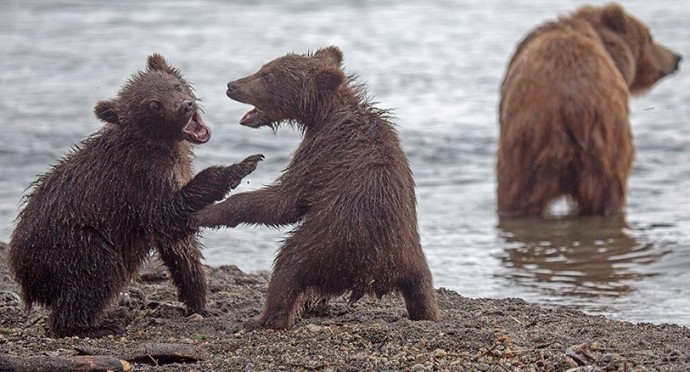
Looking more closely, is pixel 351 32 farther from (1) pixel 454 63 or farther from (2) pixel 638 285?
(2) pixel 638 285

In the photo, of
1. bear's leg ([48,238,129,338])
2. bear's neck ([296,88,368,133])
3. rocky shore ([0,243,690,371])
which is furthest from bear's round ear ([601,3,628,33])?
bear's leg ([48,238,129,338])

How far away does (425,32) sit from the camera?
2166 centimetres

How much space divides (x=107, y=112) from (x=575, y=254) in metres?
4.31

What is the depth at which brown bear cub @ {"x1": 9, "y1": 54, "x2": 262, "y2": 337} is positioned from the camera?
6.62m

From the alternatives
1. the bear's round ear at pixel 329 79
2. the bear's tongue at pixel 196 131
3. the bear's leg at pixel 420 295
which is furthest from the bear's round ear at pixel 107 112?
the bear's leg at pixel 420 295

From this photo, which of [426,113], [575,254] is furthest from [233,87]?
[426,113]

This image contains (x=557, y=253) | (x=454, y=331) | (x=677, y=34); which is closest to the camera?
(x=454, y=331)

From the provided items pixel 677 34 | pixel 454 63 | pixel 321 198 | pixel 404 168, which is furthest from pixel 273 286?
pixel 677 34

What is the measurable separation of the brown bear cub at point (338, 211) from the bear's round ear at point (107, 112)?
2.56ft

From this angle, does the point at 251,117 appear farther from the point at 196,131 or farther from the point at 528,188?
the point at 528,188

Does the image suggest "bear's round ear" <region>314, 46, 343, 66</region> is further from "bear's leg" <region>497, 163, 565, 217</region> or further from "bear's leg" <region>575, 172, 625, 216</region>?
"bear's leg" <region>575, 172, 625, 216</region>

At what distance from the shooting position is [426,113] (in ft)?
52.0

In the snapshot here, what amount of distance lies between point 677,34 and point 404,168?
14.8m

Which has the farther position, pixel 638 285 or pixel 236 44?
pixel 236 44
